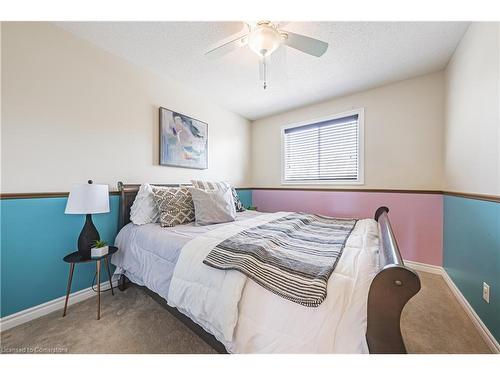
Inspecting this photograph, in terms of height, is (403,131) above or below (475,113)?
above

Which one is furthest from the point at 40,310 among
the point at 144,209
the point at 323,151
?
the point at 323,151

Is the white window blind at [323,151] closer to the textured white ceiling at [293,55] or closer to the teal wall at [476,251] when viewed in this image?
the textured white ceiling at [293,55]

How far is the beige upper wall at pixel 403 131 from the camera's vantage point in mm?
2264

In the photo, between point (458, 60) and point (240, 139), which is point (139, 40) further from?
point (458, 60)

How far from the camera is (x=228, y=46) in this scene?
1.46 meters

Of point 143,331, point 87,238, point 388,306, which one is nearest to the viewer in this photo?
point 388,306

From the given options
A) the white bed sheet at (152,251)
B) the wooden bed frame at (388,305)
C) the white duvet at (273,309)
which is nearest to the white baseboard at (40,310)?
the white bed sheet at (152,251)

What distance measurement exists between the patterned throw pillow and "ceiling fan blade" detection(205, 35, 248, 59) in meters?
1.32

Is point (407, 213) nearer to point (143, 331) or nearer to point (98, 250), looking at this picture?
point (143, 331)

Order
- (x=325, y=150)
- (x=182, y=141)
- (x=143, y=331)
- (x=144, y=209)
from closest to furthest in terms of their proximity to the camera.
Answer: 1. (x=143, y=331)
2. (x=144, y=209)
3. (x=182, y=141)
4. (x=325, y=150)

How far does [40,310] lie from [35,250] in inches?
18.8
